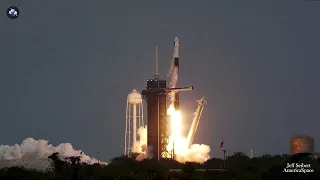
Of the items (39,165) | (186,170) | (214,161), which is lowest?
(186,170)

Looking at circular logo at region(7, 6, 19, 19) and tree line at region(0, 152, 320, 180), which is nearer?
tree line at region(0, 152, 320, 180)

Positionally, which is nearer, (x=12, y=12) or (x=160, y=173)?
(x=12, y=12)

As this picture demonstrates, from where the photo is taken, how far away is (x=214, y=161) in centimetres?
18000

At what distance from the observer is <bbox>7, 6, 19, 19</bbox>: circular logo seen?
61069 mm

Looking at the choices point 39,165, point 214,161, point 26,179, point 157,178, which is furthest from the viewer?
point 214,161

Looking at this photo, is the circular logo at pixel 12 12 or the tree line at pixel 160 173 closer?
the tree line at pixel 160 173

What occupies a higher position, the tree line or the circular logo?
the circular logo

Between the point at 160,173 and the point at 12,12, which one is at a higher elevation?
the point at 12,12

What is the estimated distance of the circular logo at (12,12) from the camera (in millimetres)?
61069

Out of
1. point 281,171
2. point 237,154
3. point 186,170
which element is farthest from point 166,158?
point 281,171

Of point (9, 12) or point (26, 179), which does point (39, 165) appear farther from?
point (9, 12)

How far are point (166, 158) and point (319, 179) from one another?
122250mm

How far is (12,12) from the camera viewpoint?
61.2m

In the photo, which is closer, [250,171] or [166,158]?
[250,171]
